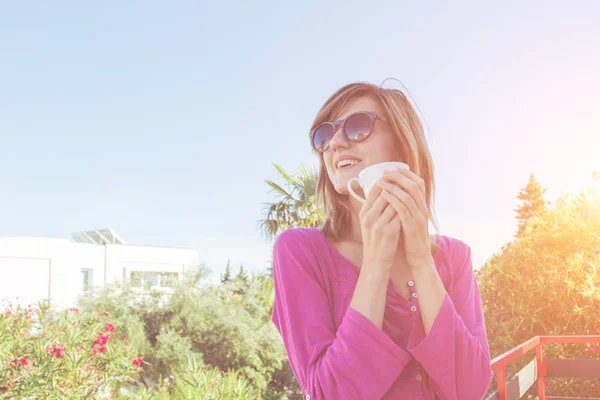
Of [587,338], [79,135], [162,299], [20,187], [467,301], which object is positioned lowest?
[162,299]

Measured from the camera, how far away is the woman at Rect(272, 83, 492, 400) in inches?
36.3

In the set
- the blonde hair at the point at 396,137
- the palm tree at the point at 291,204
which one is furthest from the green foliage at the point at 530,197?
the blonde hair at the point at 396,137

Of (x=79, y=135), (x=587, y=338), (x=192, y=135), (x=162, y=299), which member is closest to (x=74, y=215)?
(x=79, y=135)

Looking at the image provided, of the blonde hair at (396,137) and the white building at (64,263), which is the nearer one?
the blonde hair at (396,137)

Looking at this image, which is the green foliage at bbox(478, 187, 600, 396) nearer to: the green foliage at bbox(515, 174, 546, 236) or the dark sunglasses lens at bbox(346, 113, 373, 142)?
the dark sunglasses lens at bbox(346, 113, 373, 142)

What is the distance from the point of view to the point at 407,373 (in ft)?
3.22

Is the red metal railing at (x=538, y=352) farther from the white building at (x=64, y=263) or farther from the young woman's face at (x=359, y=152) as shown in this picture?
the white building at (x=64, y=263)

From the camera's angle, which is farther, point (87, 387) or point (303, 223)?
point (303, 223)

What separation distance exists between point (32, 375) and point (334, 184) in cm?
466

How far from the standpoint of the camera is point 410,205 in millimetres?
936

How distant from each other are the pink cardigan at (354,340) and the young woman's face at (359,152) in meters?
0.13

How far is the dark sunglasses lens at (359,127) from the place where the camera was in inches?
44.1

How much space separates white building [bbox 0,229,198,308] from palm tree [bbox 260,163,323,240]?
8.25 metres

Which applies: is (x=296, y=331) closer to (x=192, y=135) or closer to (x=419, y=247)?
(x=419, y=247)
